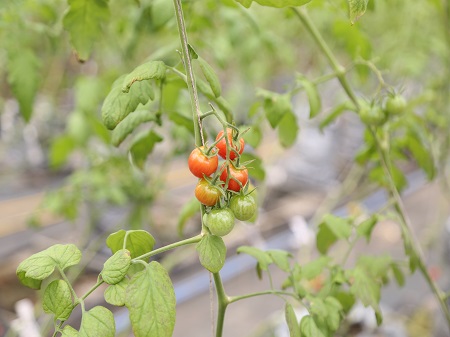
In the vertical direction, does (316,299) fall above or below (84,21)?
below

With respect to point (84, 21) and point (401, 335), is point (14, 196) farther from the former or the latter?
point (84, 21)

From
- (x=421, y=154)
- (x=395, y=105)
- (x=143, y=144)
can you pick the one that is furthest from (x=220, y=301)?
(x=421, y=154)

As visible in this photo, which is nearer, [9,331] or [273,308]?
[9,331]

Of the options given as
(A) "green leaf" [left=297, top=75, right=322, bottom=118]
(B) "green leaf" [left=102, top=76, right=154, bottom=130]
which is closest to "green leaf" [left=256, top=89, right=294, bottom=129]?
(A) "green leaf" [left=297, top=75, right=322, bottom=118]

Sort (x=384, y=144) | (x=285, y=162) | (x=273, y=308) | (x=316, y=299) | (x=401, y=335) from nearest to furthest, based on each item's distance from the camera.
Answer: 1. (x=316, y=299)
2. (x=384, y=144)
3. (x=401, y=335)
4. (x=273, y=308)
5. (x=285, y=162)

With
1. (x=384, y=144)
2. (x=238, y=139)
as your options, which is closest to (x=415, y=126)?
(x=384, y=144)

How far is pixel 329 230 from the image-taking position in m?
0.92

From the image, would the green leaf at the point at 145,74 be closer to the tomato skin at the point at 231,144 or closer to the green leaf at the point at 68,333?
the tomato skin at the point at 231,144

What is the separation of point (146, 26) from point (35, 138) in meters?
3.12

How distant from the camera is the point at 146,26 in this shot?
91 cm

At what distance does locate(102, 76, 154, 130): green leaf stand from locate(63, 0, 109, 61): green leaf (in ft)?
0.81

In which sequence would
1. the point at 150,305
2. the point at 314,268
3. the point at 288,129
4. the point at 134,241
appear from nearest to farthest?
the point at 150,305 → the point at 134,241 → the point at 314,268 → the point at 288,129

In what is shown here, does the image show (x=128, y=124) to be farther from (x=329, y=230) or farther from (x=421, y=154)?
(x=421, y=154)

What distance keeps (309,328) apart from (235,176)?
0.24 m
